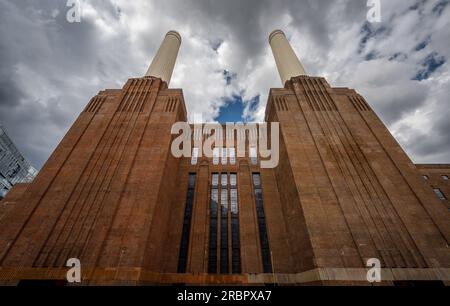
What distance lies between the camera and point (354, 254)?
45.3 ft

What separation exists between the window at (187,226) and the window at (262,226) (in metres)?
7.61

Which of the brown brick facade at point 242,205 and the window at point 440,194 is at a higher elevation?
the window at point 440,194

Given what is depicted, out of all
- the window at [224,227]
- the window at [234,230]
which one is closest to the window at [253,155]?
the window at [234,230]

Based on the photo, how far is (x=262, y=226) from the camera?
21.4 meters

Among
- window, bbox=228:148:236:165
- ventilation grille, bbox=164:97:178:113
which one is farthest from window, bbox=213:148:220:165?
ventilation grille, bbox=164:97:178:113

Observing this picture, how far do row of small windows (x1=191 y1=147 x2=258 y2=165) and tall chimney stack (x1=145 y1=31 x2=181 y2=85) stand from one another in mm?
13803

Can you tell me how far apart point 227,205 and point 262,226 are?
452 cm

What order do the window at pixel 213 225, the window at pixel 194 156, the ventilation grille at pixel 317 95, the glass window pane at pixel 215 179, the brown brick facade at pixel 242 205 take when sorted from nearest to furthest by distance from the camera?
the brown brick facade at pixel 242 205
the window at pixel 213 225
the ventilation grille at pixel 317 95
the glass window pane at pixel 215 179
the window at pixel 194 156

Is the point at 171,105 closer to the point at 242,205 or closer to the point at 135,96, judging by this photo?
the point at 135,96

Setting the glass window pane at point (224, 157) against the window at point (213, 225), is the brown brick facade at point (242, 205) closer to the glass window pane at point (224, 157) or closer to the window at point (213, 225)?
the window at point (213, 225)

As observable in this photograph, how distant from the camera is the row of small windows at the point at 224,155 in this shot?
26.5m

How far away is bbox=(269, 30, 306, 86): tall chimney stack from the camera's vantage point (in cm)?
3159
